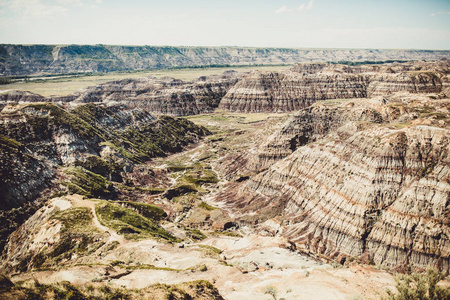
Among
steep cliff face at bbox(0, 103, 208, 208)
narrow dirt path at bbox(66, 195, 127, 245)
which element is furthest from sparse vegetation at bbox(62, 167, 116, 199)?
narrow dirt path at bbox(66, 195, 127, 245)

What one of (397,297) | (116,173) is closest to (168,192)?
(116,173)

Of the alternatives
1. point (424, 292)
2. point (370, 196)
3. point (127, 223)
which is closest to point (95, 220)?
point (127, 223)

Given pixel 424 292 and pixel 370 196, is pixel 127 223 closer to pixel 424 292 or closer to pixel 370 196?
pixel 370 196

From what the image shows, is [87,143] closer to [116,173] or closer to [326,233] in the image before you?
[116,173]

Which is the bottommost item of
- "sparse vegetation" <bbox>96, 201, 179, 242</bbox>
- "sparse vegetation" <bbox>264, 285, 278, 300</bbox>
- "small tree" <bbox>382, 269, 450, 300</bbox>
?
"sparse vegetation" <bbox>96, 201, 179, 242</bbox>

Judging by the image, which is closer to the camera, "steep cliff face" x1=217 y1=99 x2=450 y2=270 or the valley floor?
the valley floor

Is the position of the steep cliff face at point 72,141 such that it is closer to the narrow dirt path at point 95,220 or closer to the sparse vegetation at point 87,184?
the sparse vegetation at point 87,184

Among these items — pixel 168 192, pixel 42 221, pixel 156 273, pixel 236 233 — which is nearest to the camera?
pixel 156 273

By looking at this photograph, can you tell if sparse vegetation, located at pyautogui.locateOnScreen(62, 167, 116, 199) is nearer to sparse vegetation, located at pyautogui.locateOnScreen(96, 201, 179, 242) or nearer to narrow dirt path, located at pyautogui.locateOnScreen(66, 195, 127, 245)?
narrow dirt path, located at pyautogui.locateOnScreen(66, 195, 127, 245)
